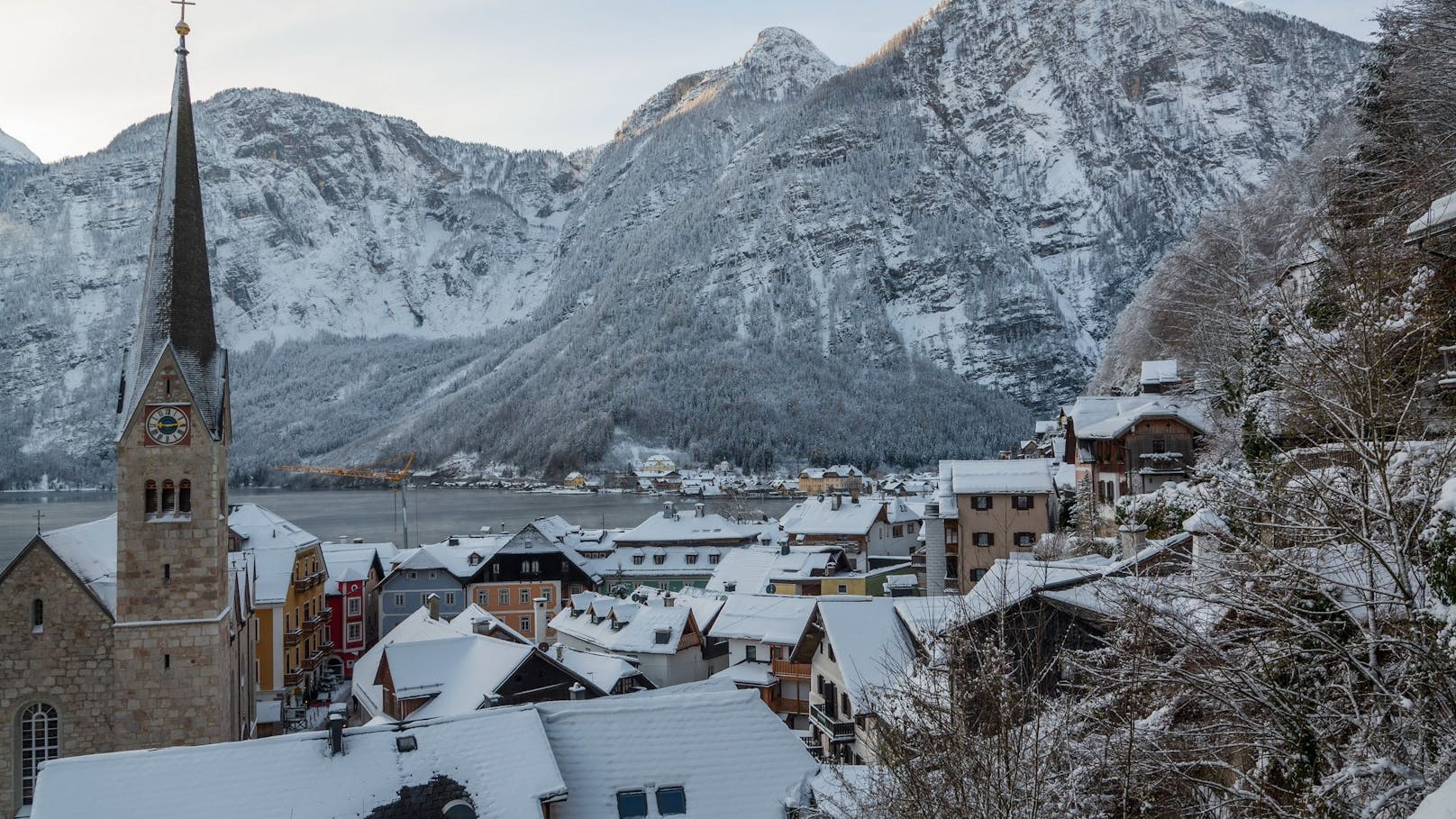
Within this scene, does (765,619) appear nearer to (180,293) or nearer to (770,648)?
(770,648)

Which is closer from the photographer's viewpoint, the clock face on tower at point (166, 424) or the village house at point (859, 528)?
the clock face on tower at point (166, 424)

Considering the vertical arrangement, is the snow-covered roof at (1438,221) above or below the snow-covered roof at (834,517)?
above

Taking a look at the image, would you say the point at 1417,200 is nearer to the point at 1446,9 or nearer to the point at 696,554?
the point at 1446,9

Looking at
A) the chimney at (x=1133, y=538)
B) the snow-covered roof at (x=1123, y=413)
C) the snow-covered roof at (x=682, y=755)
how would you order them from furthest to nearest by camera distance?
1. the snow-covered roof at (x=1123, y=413)
2. the chimney at (x=1133, y=538)
3. the snow-covered roof at (x=682, y=755)

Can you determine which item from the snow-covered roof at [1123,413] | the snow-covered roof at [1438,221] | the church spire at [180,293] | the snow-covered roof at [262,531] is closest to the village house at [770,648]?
the snow-covered roof at [1123,413]

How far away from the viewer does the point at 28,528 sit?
150m

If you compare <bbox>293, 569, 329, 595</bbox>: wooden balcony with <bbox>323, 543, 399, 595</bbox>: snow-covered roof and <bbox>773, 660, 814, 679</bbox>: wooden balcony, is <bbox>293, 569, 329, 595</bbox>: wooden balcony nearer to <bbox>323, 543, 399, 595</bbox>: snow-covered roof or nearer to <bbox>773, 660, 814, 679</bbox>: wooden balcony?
<bbox>323, 543, 399, 595</bbox>: snow-covered roof

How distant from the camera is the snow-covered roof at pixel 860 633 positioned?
101 ft

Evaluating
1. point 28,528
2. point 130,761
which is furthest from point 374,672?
point 28,528

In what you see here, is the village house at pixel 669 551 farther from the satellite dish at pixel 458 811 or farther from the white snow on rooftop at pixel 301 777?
the satellite dish at pixel 458 811

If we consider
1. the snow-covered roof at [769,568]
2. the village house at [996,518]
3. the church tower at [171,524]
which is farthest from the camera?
the snow-covered roof at [769,568]

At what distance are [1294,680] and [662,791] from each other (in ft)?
49.0

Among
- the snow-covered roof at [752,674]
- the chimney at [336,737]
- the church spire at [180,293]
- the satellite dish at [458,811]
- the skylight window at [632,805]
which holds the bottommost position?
the snow-covered roof at [752,674]

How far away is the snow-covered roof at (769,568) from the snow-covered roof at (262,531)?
24.7 meters
